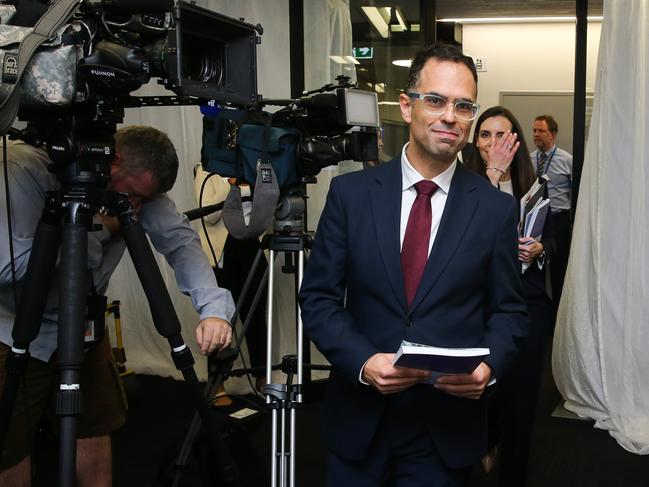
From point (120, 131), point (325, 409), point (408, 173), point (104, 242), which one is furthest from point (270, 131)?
point (325, 409)

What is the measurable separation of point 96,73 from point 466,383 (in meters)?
0.94

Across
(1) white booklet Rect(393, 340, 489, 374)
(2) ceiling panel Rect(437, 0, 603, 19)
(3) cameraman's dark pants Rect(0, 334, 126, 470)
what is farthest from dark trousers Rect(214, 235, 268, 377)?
(2) ceiling panel Rect(437, 0, 603, 19)

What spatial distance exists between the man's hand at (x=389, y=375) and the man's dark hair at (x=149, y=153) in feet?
2.99

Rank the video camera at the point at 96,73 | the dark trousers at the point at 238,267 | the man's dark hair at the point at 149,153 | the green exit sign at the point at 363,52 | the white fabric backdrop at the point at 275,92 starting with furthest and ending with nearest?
the green exit sign at the point at 363,52
the white fabric backdrop at the point at 275,92
the dark trousers at the point at 238,267
the man's dark hair at the point at 149,153
the video camera at the point at 96,73

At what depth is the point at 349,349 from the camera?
1562 millimetres

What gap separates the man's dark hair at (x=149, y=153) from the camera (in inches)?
81.5

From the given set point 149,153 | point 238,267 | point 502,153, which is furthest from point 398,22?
point 149,153

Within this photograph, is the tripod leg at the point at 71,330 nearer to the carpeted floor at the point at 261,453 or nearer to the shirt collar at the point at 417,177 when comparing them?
the shirt collar at the point at 417,177

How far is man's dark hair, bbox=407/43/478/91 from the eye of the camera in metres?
1.62

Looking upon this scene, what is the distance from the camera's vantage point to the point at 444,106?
5.17ft

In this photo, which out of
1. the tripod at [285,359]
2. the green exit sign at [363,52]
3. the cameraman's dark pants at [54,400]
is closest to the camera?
the cameraman's dark pants at [54,400]

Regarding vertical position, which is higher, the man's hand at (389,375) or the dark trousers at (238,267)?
the man's hand at (389,375)

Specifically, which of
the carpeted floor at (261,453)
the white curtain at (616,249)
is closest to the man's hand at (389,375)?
the carpeted floor at (261,453)

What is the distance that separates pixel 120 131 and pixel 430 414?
4.02 ft
